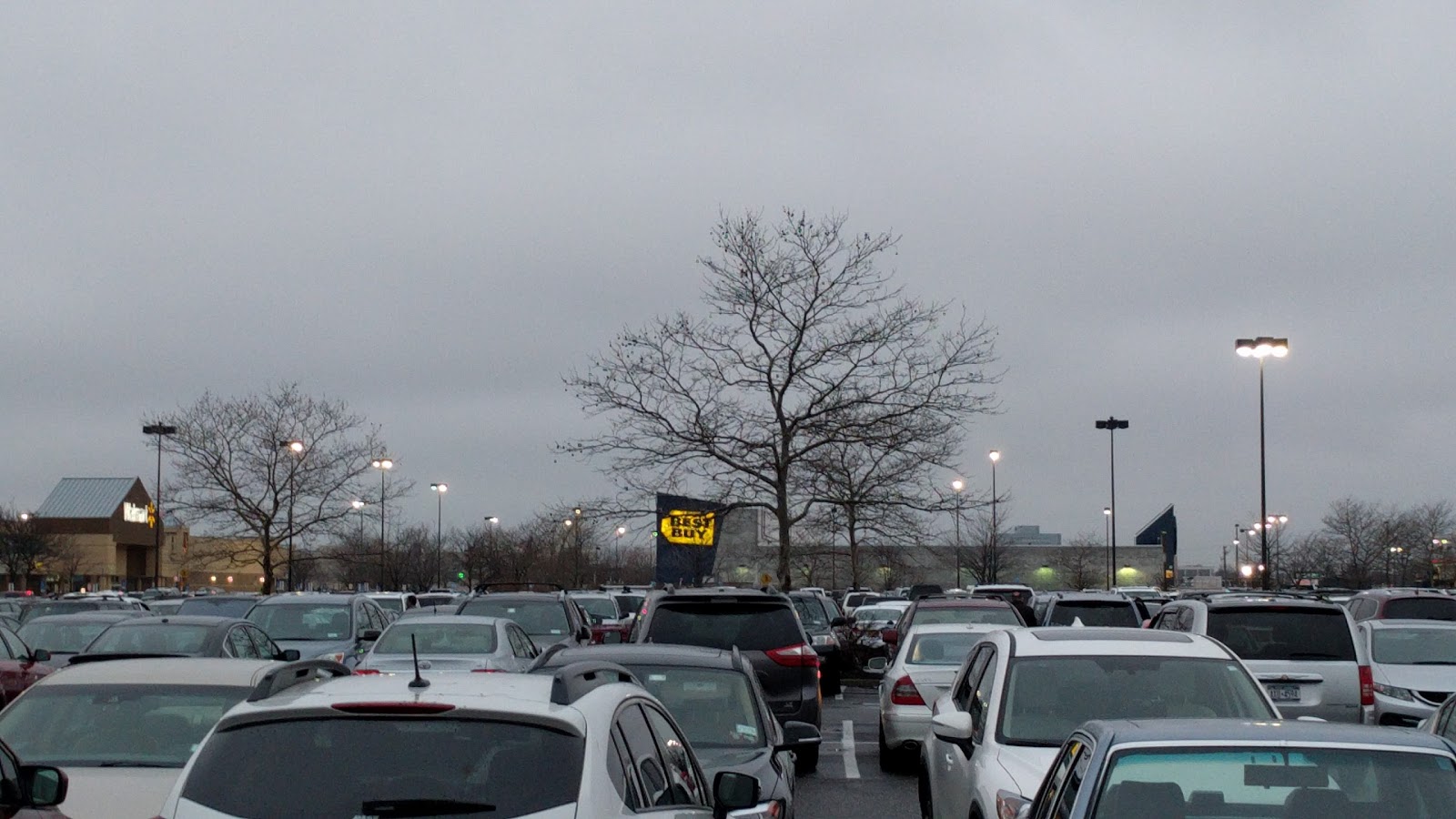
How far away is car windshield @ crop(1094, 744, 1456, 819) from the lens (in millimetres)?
5410

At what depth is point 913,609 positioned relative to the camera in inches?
808

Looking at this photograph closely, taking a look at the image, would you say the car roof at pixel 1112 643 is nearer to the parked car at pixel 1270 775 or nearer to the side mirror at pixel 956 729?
the side mirror at pixel 956 729

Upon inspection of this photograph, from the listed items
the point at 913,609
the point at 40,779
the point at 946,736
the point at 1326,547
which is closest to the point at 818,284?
the point at 913,609

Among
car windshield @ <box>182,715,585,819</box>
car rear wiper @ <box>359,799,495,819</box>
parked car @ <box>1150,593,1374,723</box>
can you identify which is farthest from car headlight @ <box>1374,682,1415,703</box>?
car rear wiper @ <box>359,799,495,819</box>

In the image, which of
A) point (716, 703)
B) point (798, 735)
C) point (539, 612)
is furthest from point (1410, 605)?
point (716, 703)

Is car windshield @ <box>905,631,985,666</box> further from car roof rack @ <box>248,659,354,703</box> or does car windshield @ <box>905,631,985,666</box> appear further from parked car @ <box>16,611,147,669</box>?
parked car @ <box>16,611,147,669</box>

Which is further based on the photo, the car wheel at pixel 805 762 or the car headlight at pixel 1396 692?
the car headlight at pixel 1396 692

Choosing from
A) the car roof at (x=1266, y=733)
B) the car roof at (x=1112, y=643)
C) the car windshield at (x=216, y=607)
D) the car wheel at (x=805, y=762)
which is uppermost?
the car roof at (x=1266, y=733)

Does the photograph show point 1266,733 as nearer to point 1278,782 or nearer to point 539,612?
point 1278,782

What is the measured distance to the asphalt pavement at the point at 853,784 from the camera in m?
13.8

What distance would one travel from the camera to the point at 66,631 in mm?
21547

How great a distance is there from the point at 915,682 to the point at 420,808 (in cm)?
1155

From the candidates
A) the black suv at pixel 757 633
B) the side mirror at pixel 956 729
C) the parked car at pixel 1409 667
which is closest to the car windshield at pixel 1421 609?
the parked car at pixel 1409 667

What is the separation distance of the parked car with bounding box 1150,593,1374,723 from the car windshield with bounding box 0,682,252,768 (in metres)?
8.65
